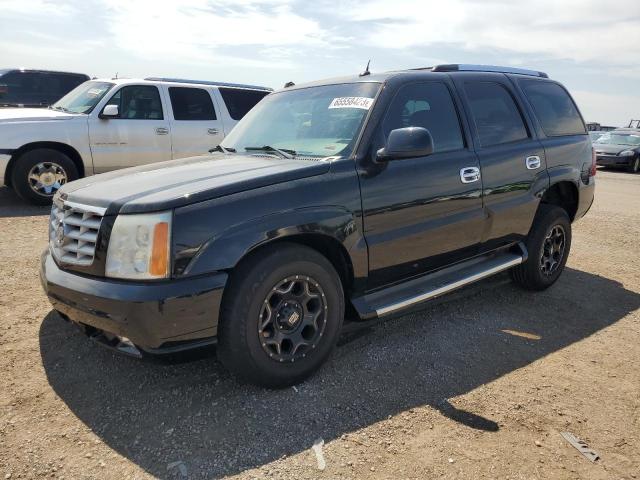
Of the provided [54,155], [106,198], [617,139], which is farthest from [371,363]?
[617,139]

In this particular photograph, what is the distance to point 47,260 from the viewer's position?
10.5ft

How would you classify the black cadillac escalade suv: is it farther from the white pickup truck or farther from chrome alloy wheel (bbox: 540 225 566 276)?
the white pickup truck

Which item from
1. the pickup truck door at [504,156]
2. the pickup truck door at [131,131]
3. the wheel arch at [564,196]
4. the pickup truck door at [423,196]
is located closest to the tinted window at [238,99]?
the pickup truck door at [131,131]

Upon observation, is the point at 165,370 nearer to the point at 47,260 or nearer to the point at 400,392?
the point at 47,260

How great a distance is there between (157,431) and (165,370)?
24.3 inches

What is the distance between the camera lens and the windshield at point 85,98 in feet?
26.1

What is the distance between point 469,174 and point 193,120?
19.3ft

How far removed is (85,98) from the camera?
8.16 metres

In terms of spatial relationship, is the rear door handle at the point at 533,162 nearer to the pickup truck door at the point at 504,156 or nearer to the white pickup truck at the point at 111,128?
the pickup truck door at the point at 504,156

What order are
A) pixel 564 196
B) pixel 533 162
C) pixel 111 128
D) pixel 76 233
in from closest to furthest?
pixel 76 233, pixel 533 162, pixel 564 196, pixel 111 128

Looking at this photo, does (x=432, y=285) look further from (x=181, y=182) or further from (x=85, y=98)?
(x=85, y=98)

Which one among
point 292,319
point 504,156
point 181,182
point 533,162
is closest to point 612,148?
point 533,162

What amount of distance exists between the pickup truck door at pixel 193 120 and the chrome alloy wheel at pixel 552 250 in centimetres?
542

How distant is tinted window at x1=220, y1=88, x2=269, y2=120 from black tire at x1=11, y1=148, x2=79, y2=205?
2716 mm
